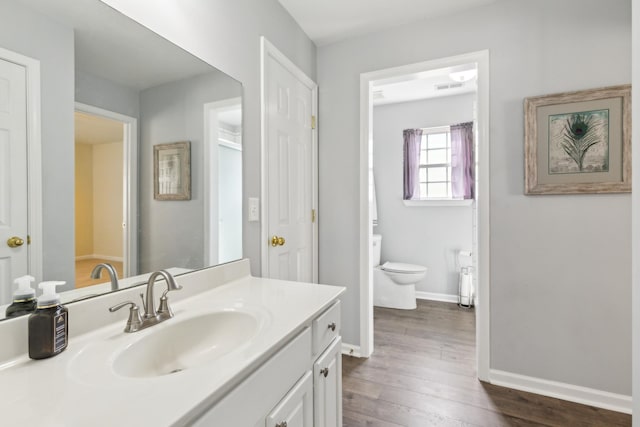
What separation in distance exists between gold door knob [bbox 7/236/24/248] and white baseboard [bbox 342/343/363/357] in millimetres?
2117

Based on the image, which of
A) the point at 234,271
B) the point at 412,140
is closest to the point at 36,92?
the point at 234,271

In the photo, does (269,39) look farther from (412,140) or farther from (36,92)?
(412,140)

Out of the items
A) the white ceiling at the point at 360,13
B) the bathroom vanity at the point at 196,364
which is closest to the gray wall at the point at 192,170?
the bathroom vanity at the point at 196,364

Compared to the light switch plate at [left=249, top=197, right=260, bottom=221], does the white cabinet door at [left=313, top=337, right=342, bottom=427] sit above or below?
below

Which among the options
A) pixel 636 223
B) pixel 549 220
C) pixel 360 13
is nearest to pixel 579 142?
pixel 549 220

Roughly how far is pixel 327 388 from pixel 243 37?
5.76 ft

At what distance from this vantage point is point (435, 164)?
3721mm

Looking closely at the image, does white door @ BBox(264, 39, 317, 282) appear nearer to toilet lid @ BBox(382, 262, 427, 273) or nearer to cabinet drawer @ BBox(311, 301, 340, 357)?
cabinet drawer @ BBox(311, 301, 340, 357)

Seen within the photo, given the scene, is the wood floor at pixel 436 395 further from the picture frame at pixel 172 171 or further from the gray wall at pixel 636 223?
the picture frame at pixel 172 171

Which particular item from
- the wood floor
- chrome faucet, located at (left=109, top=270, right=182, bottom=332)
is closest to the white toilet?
the wood floor

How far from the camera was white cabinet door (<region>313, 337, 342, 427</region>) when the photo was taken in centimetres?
109

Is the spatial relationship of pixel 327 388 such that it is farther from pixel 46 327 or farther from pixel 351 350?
pixel 351 350

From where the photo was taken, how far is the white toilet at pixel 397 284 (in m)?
3.27

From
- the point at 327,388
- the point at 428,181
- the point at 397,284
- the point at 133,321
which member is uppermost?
the point at 428,181
